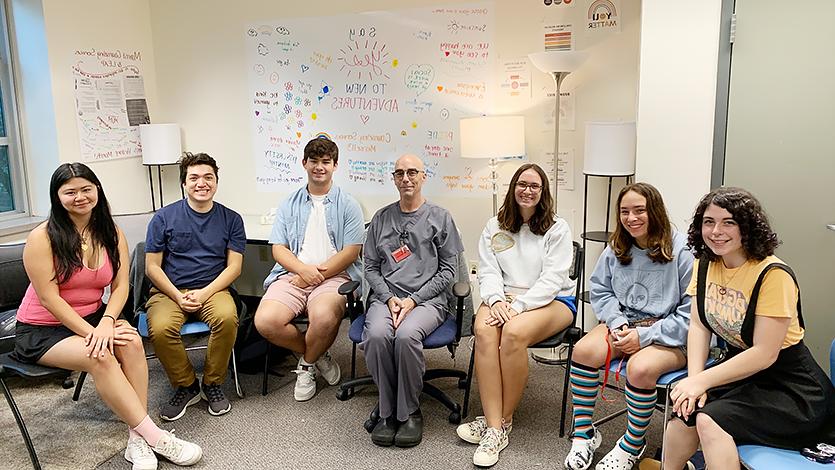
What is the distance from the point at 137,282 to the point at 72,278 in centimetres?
63

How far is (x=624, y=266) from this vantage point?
8.64 ft

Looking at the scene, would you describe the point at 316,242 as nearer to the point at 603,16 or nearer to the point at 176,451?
the point at 176,451

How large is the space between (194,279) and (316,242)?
618 millimetres

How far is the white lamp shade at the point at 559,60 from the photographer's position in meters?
3.33

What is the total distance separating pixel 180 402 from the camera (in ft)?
10.1

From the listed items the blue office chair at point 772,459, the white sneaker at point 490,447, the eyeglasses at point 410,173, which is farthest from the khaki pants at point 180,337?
the blue office chair at point 772,459

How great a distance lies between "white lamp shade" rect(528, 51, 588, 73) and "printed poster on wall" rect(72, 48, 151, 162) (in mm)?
2867

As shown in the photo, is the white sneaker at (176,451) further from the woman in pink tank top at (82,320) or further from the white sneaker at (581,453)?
the white sneaker at (581,453)

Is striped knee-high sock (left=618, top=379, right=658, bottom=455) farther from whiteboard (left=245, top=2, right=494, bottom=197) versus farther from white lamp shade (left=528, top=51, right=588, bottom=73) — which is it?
whiteboard (left=245, top=2, right=494, bottom=197)

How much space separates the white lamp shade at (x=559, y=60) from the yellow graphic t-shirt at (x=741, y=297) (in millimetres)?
1489

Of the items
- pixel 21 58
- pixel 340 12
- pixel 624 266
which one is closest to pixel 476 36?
pixel 340 12

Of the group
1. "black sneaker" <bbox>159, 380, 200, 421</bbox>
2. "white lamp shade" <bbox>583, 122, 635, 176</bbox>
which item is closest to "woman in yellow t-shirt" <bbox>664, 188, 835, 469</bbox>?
"white lamp shade" <bbox>583, 122, 635, 176</bbox>

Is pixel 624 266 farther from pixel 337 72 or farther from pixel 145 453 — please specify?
pixel 337 72

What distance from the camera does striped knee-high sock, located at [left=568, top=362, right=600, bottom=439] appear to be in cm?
259
